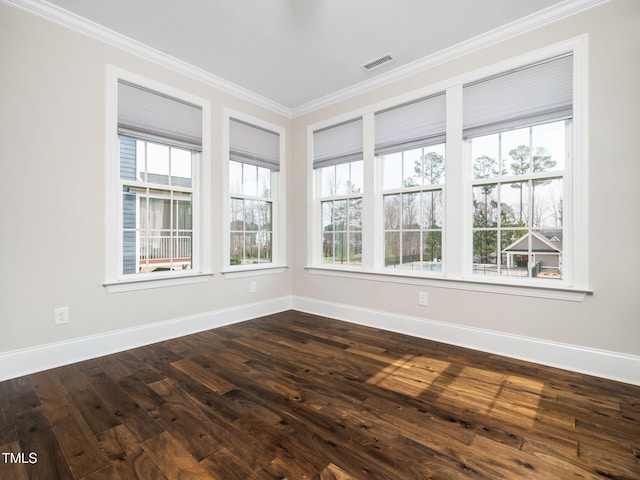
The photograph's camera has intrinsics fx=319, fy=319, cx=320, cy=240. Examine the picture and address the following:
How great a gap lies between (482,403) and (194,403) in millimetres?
1857

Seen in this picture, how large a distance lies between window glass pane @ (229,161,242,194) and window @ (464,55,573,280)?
269 centimetres

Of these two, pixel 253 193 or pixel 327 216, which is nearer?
pixel 253 193

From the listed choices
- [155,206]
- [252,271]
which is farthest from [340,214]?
[155,206]

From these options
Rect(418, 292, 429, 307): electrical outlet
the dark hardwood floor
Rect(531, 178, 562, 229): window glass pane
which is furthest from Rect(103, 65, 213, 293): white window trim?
Rect(531, 178, 562, 229): window glass pane

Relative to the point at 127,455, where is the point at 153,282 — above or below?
above

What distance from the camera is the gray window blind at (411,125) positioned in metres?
3.33

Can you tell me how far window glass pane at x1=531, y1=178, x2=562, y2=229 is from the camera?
8.93 feet

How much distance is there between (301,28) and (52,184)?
2490mm

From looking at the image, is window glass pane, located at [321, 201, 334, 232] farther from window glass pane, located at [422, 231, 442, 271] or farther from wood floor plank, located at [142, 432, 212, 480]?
wood floor plank, located at [142, 432, 212, 480]

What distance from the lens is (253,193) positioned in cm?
432

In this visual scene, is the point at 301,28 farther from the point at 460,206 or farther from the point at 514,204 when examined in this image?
the point at 514,204

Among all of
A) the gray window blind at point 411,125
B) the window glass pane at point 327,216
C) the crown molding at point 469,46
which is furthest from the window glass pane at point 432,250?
the crown molding at point 469,46

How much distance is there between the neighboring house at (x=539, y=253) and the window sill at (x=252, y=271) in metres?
2.83

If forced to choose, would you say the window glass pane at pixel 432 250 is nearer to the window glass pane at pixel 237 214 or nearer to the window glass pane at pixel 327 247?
the window glass pane at pixel 327 247
